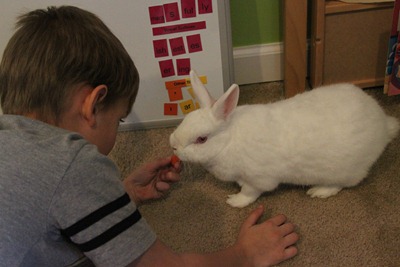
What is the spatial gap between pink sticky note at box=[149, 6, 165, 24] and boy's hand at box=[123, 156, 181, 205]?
459 mm

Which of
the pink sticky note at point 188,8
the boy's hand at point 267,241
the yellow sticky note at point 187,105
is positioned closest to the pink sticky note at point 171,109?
the yellow sticky note at point 187,105

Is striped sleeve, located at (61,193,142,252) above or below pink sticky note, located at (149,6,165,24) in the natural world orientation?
below

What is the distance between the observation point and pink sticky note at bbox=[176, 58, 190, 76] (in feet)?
4.68

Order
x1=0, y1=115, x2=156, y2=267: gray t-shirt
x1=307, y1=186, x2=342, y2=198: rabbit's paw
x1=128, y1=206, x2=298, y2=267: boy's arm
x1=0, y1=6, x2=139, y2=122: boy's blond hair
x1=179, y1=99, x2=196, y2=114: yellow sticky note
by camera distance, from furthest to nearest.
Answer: x1=179, y1=99, x2=196, y2=114: yellow sticky note, x1=307, y1=186, x2=342, y2=198: rabbit's paw, x1=128, y1=206, x2=298, y2=267: boy's arm, x1=0, y1=6, x2=139, y2=122: boy's blond hair, x1=0, y1=115, x2=156, y2=267: gray t-shirt

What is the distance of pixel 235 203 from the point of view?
123cm

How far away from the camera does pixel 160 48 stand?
4.58 ft

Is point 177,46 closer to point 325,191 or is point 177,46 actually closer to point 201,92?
point 201,92

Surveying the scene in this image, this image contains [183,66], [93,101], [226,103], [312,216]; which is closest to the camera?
[93,101]

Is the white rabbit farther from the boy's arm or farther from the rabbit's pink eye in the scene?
the boy's arm

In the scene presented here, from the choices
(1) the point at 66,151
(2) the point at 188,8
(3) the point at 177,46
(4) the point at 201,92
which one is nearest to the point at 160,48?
(3) the point at 177,46

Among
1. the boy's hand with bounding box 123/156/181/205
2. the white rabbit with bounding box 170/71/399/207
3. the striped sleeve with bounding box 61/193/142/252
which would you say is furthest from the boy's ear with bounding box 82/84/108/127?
the boy's hand with bounding box 123/156/181/205

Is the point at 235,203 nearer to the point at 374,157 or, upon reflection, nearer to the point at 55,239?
the point at 374,157

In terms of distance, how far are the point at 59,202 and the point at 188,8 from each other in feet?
2.87

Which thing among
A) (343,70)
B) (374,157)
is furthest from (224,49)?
(374,157)
